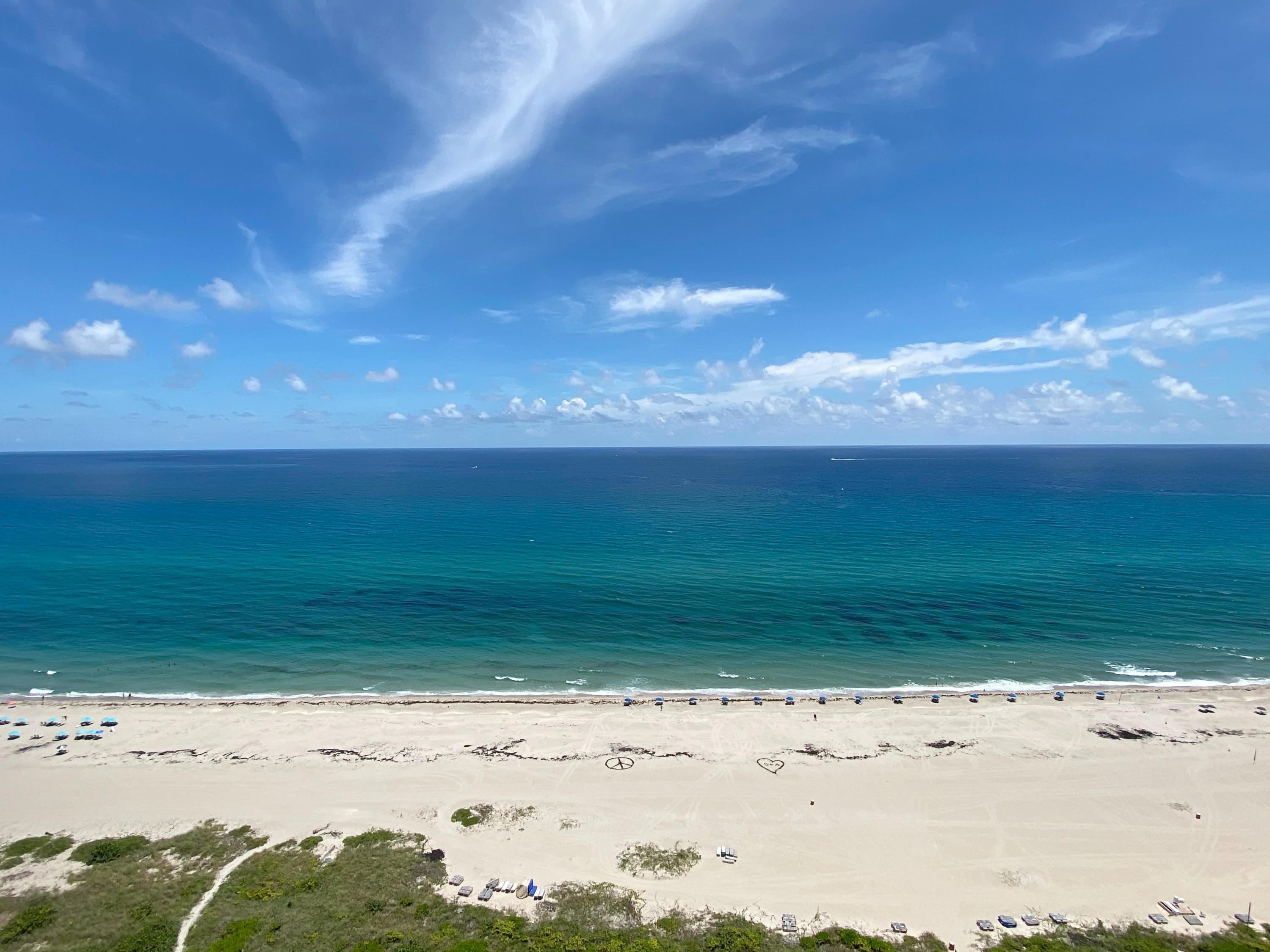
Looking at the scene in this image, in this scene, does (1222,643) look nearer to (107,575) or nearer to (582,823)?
(582,823)

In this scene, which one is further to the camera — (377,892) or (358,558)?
(358,558)

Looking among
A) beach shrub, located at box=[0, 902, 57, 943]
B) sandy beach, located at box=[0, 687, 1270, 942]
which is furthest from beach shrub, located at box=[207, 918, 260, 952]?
beach shrub, located at box=[0, 902, 57, 943]

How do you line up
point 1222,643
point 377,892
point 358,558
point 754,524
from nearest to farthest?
point 377,892, point 1222,643, point 358,558, point 754,524

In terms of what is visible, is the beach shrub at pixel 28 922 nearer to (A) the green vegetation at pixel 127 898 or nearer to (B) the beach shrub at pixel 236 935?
(A) the green vegetation at pixel 127 898

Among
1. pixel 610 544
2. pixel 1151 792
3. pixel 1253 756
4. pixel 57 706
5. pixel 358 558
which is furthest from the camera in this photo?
pixel 610 544

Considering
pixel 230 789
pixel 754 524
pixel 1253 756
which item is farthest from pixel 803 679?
pixel 754 524

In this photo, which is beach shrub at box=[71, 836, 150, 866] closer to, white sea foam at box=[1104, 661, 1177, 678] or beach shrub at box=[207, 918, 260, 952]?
beach shrub at box=[207, 918, 260, 952]

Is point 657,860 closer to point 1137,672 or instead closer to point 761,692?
point 761,692
